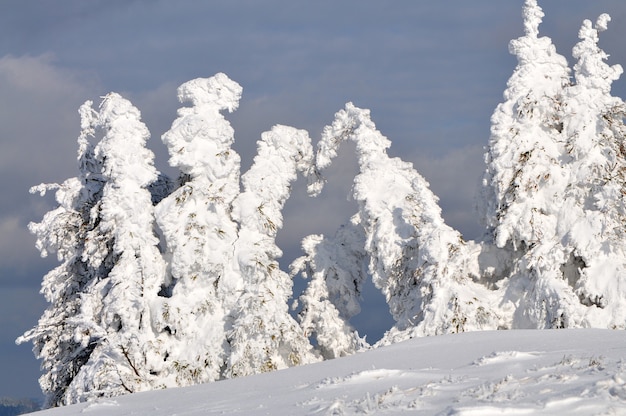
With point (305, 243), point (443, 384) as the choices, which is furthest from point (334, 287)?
point (443, 384)

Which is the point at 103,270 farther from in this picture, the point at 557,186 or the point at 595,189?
the point at 595,189

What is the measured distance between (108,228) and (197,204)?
3.24 meters

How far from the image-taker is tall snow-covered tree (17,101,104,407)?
1144 inches

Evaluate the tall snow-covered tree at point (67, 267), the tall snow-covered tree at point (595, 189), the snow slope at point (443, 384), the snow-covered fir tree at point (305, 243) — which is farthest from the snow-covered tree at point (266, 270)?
the snow slope at point (443, 384)

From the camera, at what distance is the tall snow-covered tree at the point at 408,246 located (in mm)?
24156

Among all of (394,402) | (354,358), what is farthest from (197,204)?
(394,402)

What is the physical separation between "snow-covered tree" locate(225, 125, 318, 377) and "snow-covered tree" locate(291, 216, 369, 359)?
39.1 inches

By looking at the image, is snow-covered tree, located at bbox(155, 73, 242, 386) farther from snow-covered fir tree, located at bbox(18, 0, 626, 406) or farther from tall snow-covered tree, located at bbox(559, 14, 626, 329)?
tall snow-covered tree, located at bbox(559, 14, 626, 329)

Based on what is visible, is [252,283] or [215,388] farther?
[252,283]

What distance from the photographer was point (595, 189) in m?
23.9

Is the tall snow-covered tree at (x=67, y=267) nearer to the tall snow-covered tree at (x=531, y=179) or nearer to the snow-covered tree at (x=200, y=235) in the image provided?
the snow-covered tree at (x=200, y=235)

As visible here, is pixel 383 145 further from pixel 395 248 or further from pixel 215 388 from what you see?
pixel 215 388

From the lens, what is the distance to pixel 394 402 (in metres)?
7.38

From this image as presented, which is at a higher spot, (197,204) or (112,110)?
(112,110)
